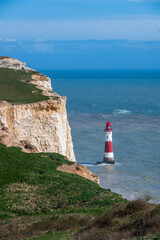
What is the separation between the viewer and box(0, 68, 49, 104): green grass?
120 feet

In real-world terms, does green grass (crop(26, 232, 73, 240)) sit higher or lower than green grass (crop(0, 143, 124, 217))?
lower

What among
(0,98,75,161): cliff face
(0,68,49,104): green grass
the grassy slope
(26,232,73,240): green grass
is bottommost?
(26,232,73,240): green grass

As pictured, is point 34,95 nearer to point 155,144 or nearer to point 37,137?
point 37,137

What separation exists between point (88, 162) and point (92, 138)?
482 inches

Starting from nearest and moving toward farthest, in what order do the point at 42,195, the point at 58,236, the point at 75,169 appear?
the point at 58,236, the point at 42,195, the point at 75,169

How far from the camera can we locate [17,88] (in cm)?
4169

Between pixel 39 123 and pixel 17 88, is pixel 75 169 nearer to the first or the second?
pixel 39 123

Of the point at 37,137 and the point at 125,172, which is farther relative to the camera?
the point at 125,172

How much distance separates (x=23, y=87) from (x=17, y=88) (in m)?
0.67

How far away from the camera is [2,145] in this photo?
88.8 feet

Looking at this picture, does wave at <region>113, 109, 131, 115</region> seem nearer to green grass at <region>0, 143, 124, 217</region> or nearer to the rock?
the rock

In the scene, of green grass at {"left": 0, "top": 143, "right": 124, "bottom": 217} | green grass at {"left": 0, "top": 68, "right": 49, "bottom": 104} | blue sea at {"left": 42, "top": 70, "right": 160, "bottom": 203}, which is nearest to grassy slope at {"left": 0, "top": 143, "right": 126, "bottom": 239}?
green grass at {"left": 0, "top": 143, "right": 124, "bottom": 217}

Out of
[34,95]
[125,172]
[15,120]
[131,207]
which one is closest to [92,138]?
[125,172]

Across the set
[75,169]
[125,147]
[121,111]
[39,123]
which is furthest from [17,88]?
[121,111]
